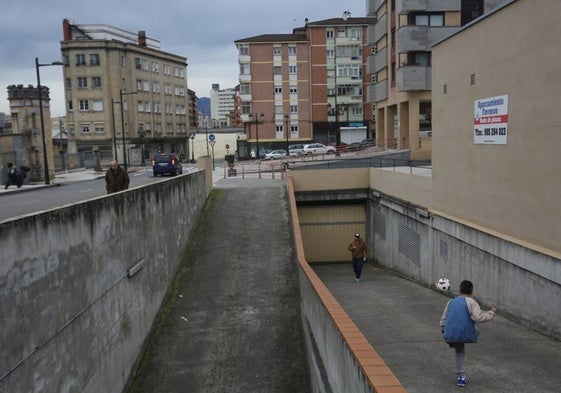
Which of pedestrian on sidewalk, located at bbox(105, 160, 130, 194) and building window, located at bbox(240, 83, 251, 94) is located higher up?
building window, located at bbox(240, 83, 251, 94)

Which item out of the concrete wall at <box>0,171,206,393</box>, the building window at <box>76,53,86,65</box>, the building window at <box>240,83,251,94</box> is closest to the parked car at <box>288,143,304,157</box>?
the building window at <box>240,83,251,94</box>

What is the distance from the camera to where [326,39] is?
2621 inches

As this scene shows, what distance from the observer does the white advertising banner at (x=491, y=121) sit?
38.1 feet

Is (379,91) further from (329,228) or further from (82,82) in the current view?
(82,82)

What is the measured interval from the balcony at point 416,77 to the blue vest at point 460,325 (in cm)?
2772

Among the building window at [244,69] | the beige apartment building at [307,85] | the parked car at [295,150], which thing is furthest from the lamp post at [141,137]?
the parked car at [295,150]

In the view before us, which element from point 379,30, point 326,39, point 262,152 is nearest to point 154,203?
point 379,30

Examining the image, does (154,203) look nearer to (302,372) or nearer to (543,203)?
(302,372)

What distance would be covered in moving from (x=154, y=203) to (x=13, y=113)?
94.9ft

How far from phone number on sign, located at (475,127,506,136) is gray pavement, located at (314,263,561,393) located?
396cm

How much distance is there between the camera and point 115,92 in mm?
63875

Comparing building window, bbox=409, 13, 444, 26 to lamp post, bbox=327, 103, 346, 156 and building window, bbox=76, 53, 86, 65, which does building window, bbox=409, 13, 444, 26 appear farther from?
building window, bbox=76, 53, 86, 65

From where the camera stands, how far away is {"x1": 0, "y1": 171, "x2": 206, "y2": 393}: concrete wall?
6.38m

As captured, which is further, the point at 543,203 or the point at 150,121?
the point at 150,121
